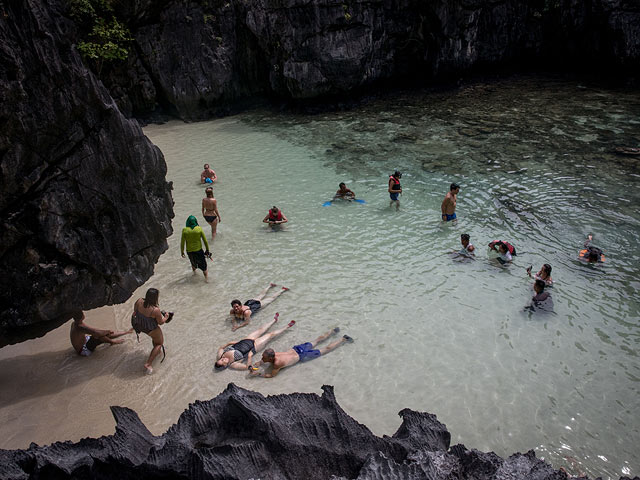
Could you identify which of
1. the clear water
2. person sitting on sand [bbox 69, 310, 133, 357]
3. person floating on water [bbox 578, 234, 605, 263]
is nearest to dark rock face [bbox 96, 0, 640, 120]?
the clear water

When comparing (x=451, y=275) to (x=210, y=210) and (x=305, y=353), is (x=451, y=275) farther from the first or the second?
(x=210, y=210)

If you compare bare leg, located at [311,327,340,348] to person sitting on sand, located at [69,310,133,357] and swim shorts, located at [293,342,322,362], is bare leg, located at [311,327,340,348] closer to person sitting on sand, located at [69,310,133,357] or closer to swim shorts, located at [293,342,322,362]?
swim shorts, located at [293,342,322,362]

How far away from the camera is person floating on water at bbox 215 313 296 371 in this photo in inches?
296

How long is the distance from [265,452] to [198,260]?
6852 millimetres

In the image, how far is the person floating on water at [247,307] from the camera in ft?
28.2

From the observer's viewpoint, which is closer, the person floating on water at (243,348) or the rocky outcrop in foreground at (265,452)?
the rocky outcrop in foreground at (265,452)

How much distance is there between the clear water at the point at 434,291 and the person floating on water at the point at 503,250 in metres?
0.23

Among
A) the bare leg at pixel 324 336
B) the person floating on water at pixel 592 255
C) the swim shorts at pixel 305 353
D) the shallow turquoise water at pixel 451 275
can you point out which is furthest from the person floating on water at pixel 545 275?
the swim shorts at pixel 305 353

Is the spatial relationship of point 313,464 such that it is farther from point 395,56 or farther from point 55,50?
point 395,56

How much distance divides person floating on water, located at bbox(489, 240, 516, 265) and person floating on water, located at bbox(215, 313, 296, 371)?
5342 millimetres

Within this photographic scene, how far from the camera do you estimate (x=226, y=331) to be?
27.9 feet

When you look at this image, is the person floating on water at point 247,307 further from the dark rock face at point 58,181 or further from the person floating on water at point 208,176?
the person floating on water at point 208,176

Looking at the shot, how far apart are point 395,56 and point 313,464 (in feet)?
84.6

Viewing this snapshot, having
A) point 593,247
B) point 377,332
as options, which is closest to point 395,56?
point 593,247
